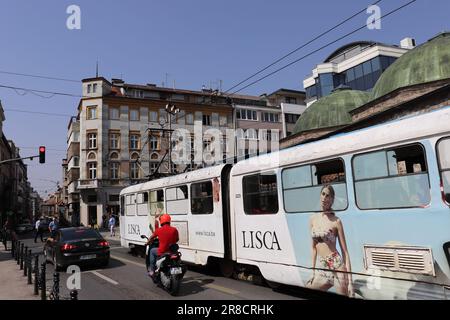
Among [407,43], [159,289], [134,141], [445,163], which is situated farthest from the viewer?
[134,141]

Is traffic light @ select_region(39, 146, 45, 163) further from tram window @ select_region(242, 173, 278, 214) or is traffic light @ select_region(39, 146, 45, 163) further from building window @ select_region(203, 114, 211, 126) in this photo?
building window @ select_region(203, 114, 211, 126)

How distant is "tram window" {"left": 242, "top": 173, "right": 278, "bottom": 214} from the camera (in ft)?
28.1

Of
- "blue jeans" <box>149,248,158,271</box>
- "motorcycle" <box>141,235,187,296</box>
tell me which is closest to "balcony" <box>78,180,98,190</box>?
"blue jeans" <box>149,248,158,271</box>

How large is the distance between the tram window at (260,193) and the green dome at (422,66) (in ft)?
58.9

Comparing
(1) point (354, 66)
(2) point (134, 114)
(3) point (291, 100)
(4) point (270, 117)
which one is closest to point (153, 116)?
(2) point (134, 114)

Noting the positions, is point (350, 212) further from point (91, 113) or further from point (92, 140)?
point (91, 113)

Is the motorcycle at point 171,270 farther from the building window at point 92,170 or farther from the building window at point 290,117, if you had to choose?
the building window at point 290,117

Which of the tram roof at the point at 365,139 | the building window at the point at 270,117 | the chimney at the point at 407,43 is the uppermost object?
the chimney at the point at 407,43

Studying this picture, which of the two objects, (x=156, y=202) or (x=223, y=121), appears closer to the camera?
Result: (x=156, y=202)

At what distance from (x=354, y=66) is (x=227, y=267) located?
44.3 meters

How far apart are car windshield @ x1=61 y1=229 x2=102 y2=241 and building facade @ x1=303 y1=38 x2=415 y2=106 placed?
40.2 meters

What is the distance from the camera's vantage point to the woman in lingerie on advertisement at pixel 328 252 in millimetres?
6777

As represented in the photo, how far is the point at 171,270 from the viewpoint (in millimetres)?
8742

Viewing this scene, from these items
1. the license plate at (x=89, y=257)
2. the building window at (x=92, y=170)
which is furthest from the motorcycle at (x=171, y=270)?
the building window at (x=92, y=170)
